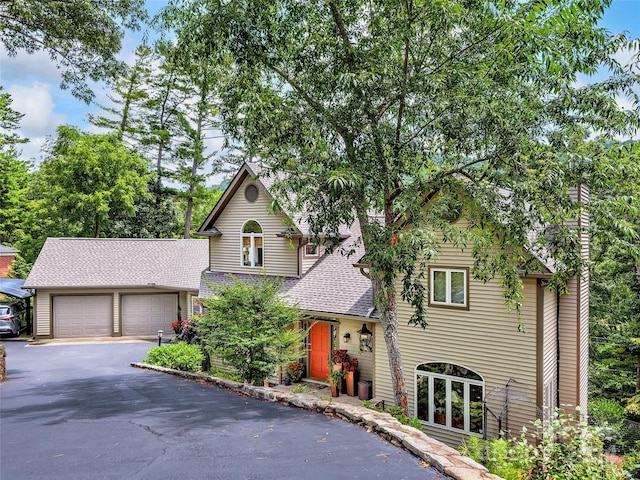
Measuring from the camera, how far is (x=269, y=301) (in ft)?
35.7

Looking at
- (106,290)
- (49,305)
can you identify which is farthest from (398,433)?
(49,305)

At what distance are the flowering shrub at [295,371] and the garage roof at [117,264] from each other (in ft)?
26.8

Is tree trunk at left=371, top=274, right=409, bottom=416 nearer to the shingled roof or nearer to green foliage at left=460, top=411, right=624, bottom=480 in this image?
the shingled roof

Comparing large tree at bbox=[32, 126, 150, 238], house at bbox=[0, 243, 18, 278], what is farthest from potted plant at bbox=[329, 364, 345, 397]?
house at bbox=[0, 243, 18, 278]

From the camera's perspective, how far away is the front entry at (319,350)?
1451 centimetres

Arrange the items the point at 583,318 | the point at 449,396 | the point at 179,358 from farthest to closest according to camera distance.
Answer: the point at 179,358
the point at 583,318
the point at 449,396

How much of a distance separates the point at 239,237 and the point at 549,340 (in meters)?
10.6

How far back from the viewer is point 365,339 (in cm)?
1278

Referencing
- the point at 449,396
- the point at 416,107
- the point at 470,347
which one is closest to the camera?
the point at 416,107

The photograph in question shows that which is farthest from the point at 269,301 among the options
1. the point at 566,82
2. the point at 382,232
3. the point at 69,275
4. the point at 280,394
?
the point at 69,275

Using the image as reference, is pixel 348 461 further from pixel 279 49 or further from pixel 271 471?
pixel 279 49

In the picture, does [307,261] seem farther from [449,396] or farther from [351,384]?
[449,396]

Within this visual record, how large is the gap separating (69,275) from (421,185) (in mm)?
18649

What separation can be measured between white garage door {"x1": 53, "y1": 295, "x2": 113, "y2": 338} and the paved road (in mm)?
11642
